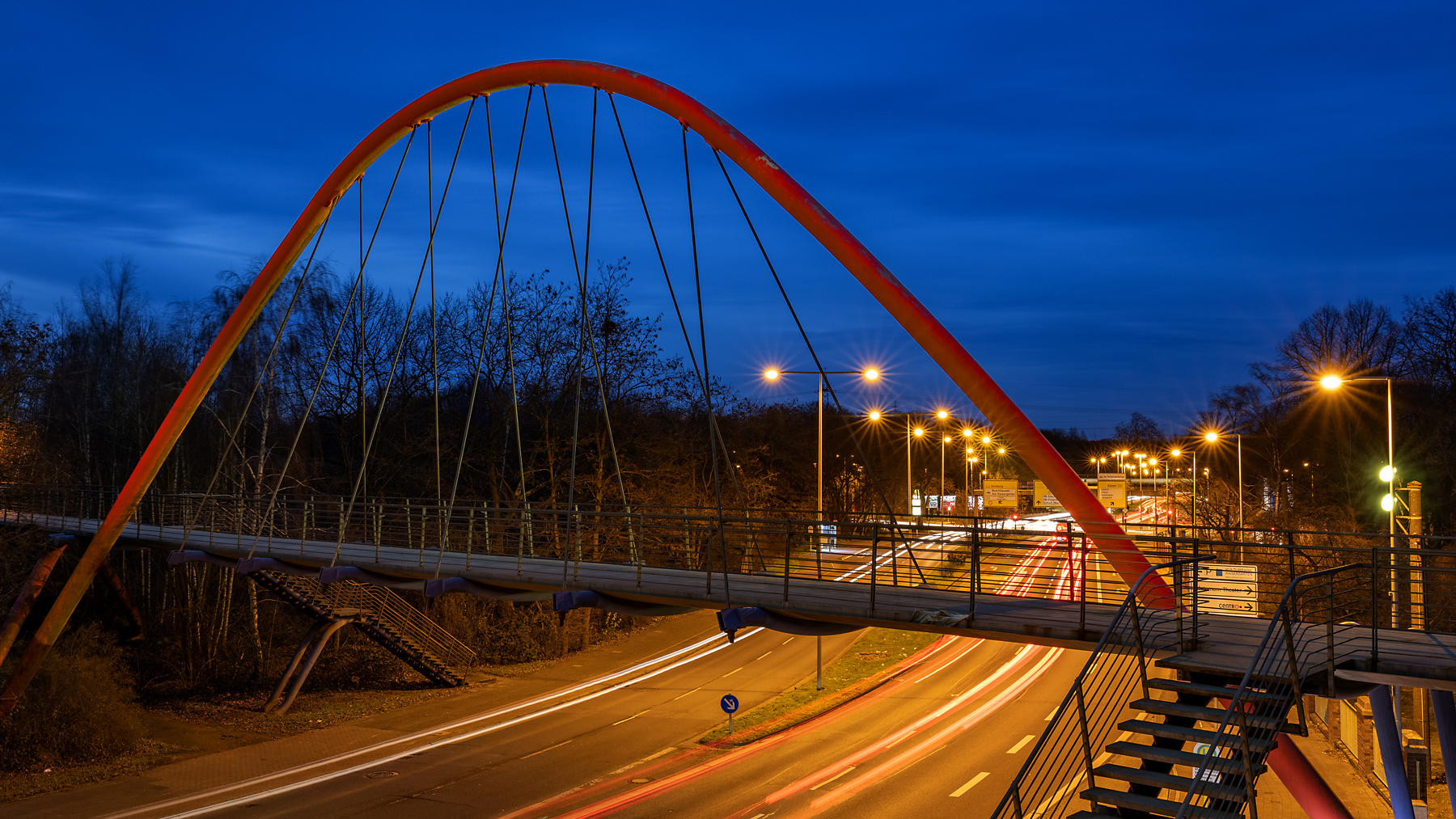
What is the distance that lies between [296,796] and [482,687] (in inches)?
431

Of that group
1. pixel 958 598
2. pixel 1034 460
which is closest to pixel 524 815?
pixel 958 598

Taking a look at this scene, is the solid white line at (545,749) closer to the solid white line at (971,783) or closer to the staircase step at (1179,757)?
the solid white line at (971,783)

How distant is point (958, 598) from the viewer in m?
15.0

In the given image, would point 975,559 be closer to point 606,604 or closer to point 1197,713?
point 1197,713

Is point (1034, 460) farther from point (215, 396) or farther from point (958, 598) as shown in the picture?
point (215, 396)

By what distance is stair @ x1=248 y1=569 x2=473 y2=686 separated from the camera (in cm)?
2727

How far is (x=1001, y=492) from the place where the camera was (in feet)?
169

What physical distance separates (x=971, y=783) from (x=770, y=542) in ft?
82.8

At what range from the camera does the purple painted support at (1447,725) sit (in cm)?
1005

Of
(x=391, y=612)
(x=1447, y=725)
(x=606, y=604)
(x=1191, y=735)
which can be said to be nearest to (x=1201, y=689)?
(x=1191, y=735)

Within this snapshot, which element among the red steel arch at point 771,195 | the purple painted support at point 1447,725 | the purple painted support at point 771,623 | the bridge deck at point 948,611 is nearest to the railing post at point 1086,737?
the bridge deck at point 948,611

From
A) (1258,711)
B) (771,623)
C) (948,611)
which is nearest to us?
(1258,711)

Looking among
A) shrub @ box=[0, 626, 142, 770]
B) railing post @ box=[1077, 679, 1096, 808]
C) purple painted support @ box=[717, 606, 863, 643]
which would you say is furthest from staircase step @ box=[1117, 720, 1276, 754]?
shrub @ box=[0, 626, 142, 770]

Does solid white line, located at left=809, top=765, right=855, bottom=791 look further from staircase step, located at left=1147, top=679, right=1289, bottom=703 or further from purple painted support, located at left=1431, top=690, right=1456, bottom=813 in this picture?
staircase step, located at left=1147, top=679, right=1289, bottom=703
